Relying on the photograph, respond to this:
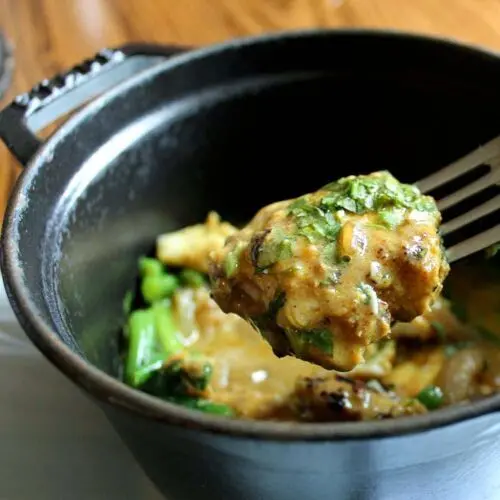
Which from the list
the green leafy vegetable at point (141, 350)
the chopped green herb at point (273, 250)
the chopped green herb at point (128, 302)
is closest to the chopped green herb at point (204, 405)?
the green leafy vegetable at point (141, 350)

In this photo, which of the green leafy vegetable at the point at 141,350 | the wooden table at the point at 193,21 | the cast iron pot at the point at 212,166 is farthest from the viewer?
the wooden table at the point at 193,21

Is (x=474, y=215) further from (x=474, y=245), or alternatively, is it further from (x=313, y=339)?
(x=313, y=339)

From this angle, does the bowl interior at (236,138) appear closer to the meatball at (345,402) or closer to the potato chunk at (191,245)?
the potato chunk at (191,245)

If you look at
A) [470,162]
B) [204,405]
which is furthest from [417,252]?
[204,405]

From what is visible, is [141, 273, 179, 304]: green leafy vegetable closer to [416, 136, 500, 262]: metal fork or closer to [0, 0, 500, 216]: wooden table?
[416, 136, 500, 262]: metal fork

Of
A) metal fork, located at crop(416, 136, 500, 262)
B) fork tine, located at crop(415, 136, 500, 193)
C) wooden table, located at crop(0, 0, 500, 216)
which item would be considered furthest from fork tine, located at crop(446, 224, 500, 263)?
wooden table, located at crop(0, 0, 500, 216)
